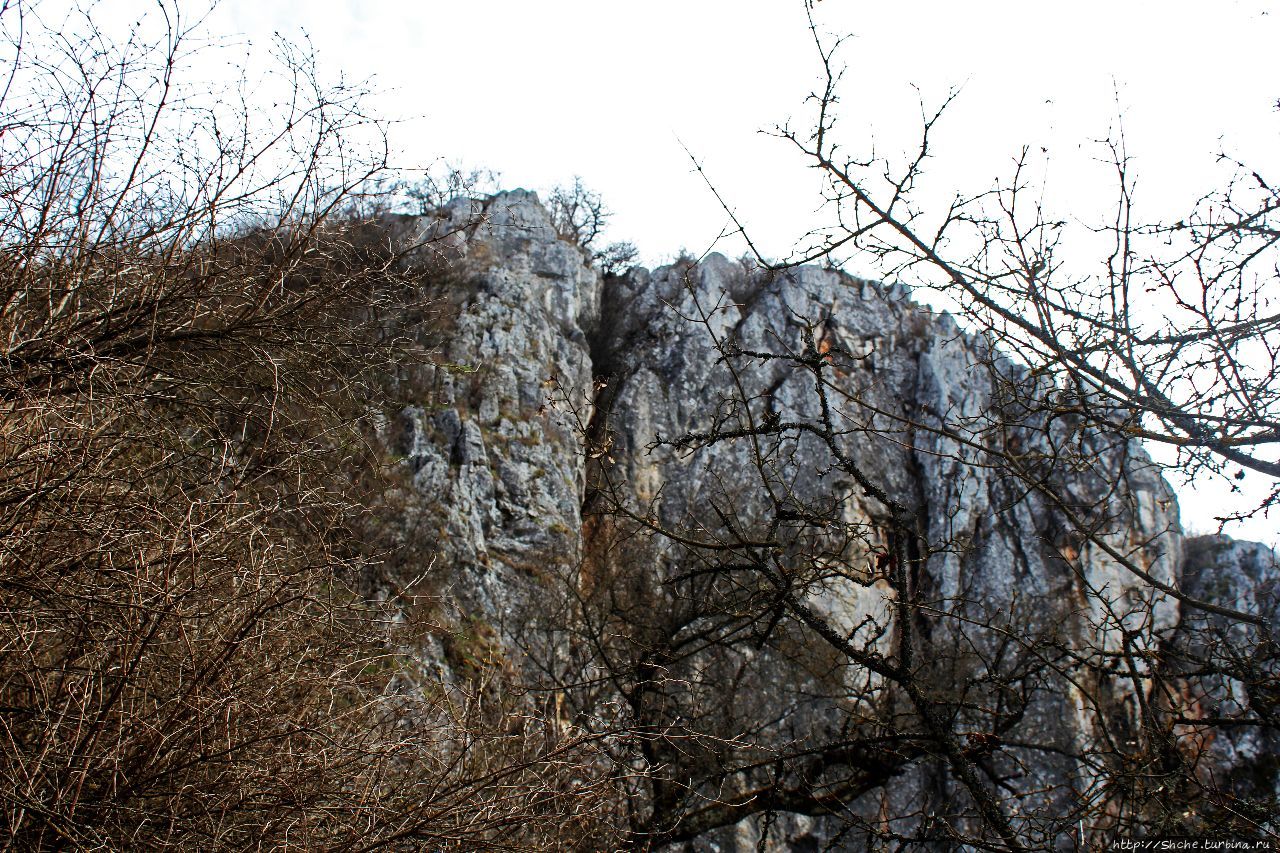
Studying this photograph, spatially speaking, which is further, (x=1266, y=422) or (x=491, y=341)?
(x=491, y=341)

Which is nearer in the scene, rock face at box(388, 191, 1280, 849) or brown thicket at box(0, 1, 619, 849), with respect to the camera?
brown thicket at box(0, 1, 619, 849)

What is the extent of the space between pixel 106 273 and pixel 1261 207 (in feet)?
14.7

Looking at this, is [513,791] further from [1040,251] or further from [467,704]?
[1040,251]

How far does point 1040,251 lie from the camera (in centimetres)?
244

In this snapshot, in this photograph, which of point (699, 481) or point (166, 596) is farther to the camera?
point (699, 481)

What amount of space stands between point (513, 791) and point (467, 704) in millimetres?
454

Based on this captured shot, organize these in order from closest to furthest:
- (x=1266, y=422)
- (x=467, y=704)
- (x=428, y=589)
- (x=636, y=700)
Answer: (x=1266, y=422) < (x=467, y=704) < (x=636, y=700) < (x=428, y=589)

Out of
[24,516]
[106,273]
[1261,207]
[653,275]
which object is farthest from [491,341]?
[1261,207]

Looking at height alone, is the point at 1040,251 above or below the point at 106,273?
below

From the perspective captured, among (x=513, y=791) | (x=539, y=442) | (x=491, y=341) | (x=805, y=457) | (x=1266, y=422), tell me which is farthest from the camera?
(x=805, y=457)

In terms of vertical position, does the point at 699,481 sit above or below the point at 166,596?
above

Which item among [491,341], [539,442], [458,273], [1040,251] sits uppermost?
[458,273]

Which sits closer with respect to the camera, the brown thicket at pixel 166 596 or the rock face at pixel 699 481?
the brown thicket at pixel 166 596

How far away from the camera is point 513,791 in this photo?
3.17 m
